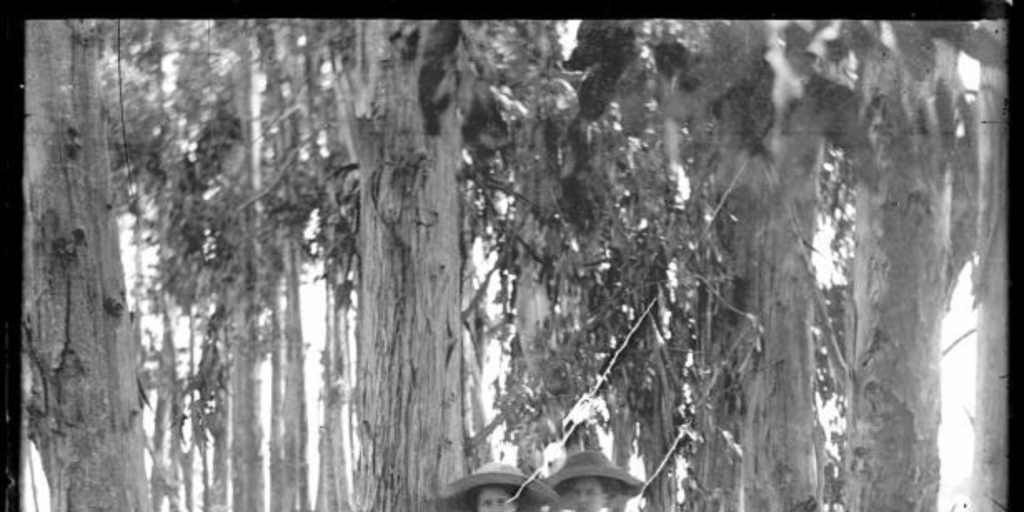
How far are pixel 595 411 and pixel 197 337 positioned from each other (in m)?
1.29

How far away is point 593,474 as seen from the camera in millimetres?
4207

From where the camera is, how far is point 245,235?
15.0 feet

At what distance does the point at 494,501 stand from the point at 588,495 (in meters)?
0.26

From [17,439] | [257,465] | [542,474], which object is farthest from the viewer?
[257,465]

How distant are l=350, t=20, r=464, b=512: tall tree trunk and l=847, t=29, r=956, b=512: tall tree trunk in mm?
1220

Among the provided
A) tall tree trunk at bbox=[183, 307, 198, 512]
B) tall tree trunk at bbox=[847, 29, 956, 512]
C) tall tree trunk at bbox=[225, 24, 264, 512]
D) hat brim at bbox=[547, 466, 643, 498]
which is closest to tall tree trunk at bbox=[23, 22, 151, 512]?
tall tree trunk at bbox=[225, 24, 264, 512]

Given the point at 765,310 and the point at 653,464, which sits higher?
the point at 765,310

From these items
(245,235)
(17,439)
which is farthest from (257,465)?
(17,439)

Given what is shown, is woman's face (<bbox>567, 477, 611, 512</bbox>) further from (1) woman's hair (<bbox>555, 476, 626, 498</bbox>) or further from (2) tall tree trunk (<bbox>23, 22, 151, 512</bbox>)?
(2) tall tree trunk (<bbox>23, 22, 151, 512</bbox>)

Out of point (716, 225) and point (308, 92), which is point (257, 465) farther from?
point (716, 225)

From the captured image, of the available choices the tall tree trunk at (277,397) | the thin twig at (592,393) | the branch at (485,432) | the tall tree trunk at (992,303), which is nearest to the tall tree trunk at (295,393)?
the tall tree trunk at (277,397)

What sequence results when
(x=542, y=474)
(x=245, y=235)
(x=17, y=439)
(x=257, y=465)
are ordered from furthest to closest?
(x=257, y=465)
(x=245, y=235)
(x=542, y=474)
(x=17, y=439)

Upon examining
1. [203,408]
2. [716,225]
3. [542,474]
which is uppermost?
[716,225]

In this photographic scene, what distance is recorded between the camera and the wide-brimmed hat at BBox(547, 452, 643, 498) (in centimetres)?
419
